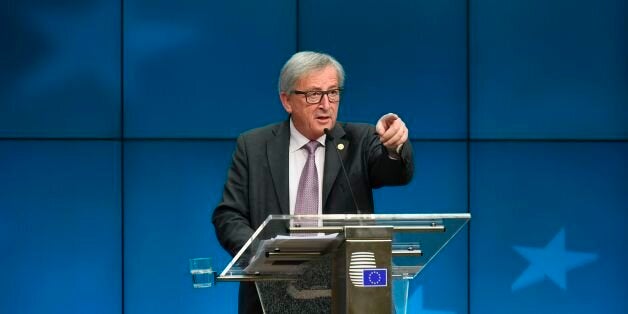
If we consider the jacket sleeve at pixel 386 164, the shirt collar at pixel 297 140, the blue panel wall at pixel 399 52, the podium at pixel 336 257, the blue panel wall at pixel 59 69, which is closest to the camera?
the podium at pixel 336 257

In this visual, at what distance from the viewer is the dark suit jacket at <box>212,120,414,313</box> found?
9.86 feet

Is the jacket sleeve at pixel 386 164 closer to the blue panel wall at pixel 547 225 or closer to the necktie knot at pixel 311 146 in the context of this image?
the necktie knot at pixel 311 146

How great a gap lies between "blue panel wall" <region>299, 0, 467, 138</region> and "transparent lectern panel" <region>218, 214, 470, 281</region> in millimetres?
2482

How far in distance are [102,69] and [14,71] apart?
0.41m

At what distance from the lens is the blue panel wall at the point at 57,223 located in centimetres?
479

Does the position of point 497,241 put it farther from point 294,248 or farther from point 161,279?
point 294,248

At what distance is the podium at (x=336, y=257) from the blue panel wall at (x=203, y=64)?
2.49 meters

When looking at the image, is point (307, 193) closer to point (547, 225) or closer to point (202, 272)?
point (202, 272)

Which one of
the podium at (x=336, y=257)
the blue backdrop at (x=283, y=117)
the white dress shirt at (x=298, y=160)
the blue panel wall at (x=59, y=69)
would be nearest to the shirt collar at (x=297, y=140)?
the white dress shirt at (x=298, y=160)

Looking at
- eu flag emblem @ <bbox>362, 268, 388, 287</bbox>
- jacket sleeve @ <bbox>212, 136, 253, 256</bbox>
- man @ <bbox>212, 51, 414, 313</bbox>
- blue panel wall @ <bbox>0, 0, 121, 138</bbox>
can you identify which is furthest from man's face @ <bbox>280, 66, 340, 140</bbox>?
blue panel wall @ <bbox>0, 0, 121, 138</bbox>

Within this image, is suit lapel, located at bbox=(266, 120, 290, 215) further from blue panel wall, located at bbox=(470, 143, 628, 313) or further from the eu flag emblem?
blue panel wall, located at bbox=(470, 143, 628, 313)

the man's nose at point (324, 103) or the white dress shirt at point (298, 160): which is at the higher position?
the man's nose at point (324, 103)

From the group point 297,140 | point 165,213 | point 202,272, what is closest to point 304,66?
point 297,140

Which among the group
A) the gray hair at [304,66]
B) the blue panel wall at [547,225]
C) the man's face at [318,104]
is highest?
the gray hair at [304,66]
